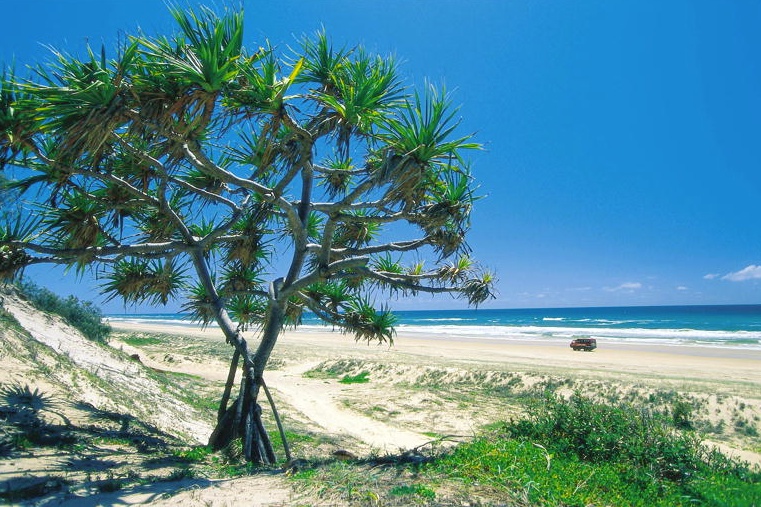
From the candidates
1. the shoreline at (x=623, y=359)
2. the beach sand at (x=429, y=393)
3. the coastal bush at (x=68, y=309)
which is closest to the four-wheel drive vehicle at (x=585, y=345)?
the shoreline at (x=623, y=359)

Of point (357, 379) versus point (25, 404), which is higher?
point (25, 404)

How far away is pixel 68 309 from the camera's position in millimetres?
15766

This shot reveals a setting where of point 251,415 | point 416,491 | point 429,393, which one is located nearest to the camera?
point 416,491

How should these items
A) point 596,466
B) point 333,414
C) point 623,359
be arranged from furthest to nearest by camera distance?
point 623,359, point 333,414, point 596,466

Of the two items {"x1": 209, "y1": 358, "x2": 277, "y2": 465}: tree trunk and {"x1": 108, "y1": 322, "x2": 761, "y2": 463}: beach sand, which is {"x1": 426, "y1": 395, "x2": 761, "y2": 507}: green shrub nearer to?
{"x1": 209, "y1": 358, "x2": 277, "y2": 465}: tree trunk

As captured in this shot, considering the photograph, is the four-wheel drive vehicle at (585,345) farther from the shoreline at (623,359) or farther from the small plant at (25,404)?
the small plant at (25,404)

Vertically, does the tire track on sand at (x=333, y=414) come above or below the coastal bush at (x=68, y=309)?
below

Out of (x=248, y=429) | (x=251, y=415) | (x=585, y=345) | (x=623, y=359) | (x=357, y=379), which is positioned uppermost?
(x=251, y=415)

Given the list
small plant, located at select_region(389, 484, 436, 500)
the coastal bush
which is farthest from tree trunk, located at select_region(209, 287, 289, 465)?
the coastal bush

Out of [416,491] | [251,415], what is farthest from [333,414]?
[416,491]

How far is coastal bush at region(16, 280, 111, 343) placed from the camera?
14474 mm

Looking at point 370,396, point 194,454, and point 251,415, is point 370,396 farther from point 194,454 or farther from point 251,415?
point 194,454

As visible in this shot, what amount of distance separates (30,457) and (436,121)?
4912 mm

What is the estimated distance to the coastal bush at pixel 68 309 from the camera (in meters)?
14.5
